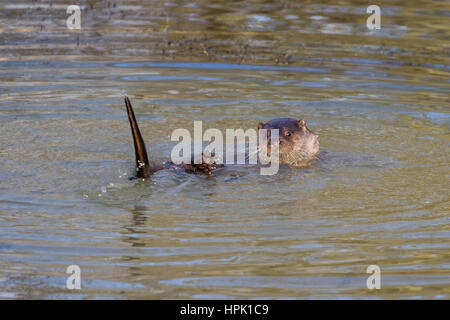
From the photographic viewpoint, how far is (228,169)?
6.40m

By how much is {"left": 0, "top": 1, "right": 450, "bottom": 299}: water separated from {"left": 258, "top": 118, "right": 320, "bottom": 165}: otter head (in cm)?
16

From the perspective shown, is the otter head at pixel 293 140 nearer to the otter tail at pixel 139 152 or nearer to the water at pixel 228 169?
the water at pixel 228 169

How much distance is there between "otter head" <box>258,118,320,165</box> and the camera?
21.8ft

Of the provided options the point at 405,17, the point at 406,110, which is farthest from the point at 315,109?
the point at 405,17

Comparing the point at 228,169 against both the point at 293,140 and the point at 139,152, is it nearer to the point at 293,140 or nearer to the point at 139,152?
the point at 293,140

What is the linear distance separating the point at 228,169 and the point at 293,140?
596mm

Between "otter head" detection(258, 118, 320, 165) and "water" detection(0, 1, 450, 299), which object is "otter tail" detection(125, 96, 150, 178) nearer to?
"water" detection(0, 1, 450, 299)

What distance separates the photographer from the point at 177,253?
16.0ft

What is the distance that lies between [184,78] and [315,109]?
179 centimetres

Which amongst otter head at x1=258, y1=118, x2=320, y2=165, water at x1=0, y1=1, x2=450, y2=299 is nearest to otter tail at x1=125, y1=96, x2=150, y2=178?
water at x1=0, y1=1, x2=450, y2=299

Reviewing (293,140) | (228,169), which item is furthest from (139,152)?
(293,140)

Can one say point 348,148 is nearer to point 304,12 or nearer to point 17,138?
point 17,138

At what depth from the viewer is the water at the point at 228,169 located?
4.74 meters

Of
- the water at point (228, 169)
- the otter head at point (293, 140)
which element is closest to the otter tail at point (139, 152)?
the water at point (228, 169)
